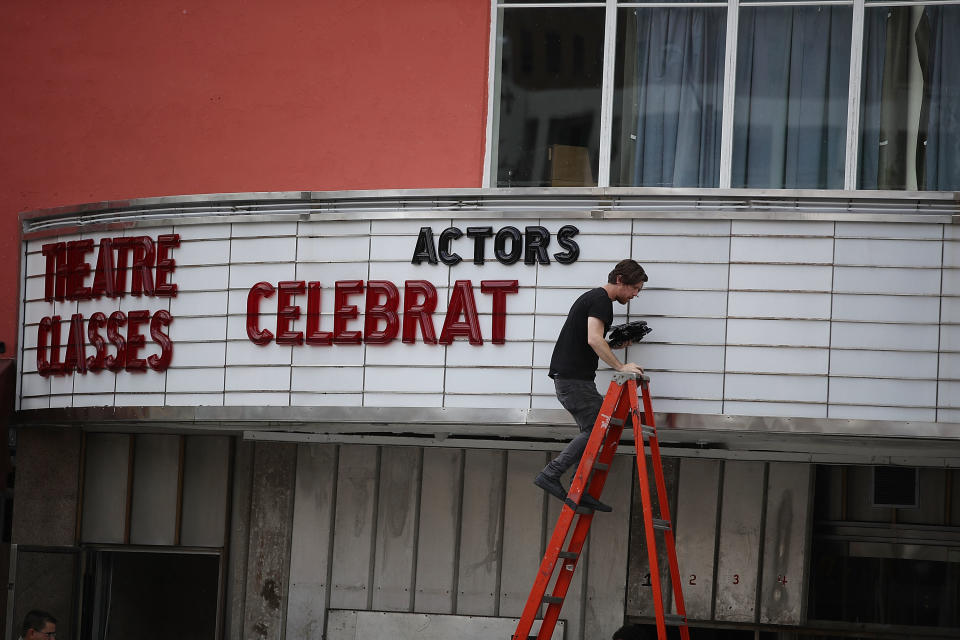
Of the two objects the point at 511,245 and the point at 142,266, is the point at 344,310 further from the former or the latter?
the point at 142,266

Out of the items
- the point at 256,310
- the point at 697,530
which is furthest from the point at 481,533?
the point at 256,310

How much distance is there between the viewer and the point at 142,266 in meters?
10.2

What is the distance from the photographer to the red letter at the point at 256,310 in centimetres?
968

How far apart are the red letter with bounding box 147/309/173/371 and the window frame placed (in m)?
2.84

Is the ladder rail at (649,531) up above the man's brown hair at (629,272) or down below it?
below

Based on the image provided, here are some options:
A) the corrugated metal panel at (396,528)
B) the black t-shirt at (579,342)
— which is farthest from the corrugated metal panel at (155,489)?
the black t-shirt at (579,342)

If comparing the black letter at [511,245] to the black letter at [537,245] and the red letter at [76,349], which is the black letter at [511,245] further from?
the red letter at [76,349]

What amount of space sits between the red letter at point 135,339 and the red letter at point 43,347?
99 centimetres

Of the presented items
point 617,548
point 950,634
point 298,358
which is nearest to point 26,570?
point 298,358

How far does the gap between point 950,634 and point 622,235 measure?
484 cm

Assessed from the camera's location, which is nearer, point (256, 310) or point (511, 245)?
point (511, 245)

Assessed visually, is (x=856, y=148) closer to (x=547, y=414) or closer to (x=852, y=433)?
(x=852, y=433)

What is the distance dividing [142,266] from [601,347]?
3905 millimetres

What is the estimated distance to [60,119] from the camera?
12258 mm
